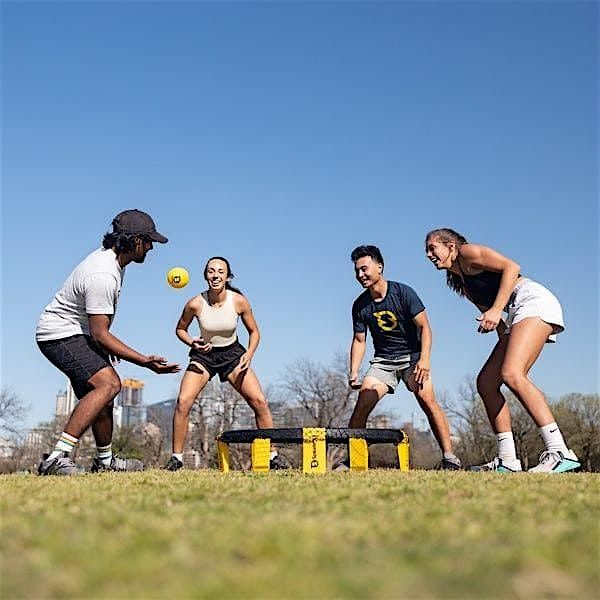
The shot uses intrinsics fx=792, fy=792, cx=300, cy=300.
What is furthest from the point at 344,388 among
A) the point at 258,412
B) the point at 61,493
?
the point at 61,493

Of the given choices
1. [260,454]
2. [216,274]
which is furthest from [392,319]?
[260,454]

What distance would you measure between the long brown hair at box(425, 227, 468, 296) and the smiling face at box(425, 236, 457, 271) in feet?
0.11

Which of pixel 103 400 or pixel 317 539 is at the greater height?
pixel 103 400

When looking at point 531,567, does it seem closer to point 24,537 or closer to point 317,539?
point 317,539

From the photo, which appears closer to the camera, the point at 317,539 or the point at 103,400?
the point at 317,539

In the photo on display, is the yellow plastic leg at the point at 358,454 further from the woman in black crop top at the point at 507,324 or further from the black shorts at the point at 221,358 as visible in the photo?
the black shorts at the point at 221,358

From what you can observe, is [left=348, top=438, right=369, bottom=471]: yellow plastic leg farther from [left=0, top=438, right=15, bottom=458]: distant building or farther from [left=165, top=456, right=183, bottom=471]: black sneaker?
[left=0, top=438, right=15, bottom=458]: distant building

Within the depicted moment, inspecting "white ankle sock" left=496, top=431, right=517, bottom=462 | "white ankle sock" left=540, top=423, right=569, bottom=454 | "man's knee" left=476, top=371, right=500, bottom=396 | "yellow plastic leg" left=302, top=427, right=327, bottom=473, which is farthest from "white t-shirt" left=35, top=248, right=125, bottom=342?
"white ankle sock" left=540, top=423, right=569, bottom=454

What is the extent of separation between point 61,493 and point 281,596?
2894mm

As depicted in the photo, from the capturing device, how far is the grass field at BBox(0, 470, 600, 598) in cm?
199

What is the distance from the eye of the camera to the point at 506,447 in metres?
8.02

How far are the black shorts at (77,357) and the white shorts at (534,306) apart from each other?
397 cm

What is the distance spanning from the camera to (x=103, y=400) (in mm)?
7406

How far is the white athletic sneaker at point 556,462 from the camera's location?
7.25m
